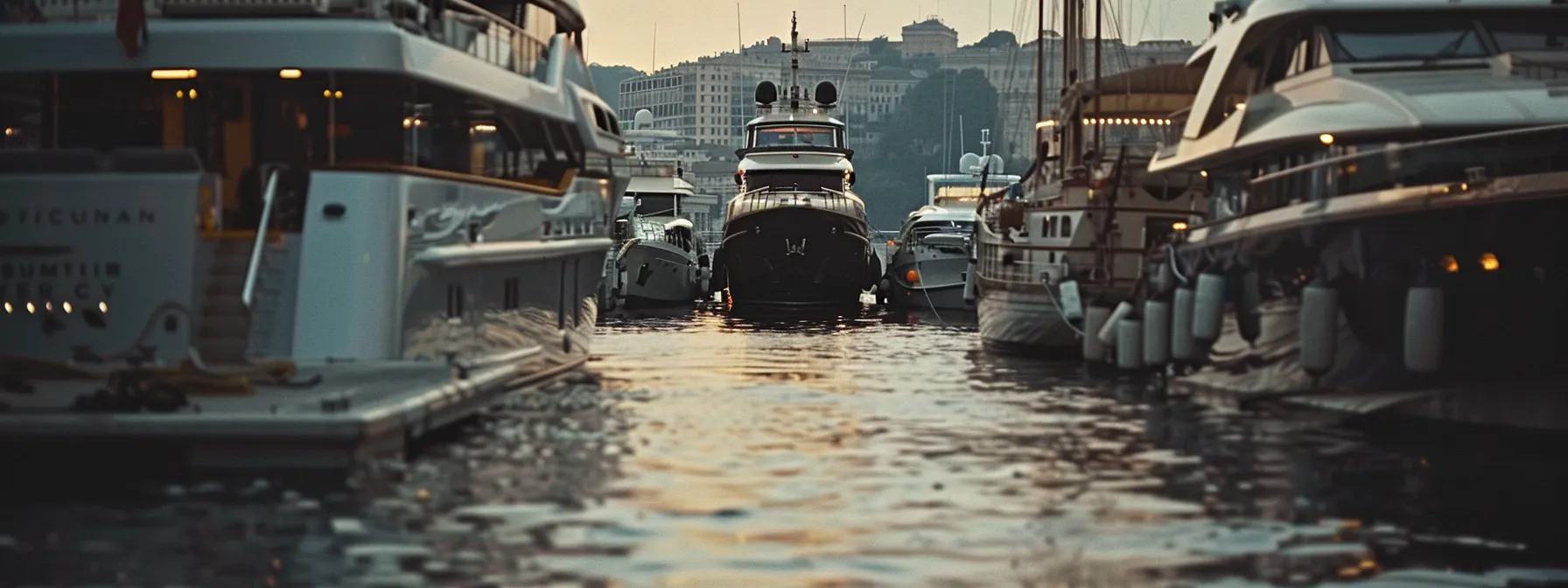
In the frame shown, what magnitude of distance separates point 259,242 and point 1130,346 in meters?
12.0

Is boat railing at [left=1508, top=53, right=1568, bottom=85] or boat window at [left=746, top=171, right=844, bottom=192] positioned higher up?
boat railing at [left=1508, top=53, right=1568, bottom=85]

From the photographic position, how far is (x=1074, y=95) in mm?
33031

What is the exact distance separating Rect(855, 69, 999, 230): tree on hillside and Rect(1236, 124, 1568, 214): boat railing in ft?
488

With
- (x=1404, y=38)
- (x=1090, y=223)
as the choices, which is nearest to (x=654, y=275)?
(x=1090, y=223)

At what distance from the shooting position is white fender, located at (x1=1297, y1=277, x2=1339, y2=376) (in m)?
18.7

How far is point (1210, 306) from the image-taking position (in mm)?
21875

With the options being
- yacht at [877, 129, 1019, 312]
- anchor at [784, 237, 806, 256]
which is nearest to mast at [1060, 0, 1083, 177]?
yacht at [877, 129, 1019, 312]

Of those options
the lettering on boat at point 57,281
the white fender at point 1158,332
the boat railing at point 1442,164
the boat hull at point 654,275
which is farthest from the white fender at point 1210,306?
the boat hull at point 654,275

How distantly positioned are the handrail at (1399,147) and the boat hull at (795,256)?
30.0 metres

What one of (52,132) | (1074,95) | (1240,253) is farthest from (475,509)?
(1074,95)

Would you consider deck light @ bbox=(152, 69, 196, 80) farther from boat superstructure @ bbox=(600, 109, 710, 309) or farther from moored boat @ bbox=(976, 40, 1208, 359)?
boat superstructure @ bbox=(600, 109, 710, 309)

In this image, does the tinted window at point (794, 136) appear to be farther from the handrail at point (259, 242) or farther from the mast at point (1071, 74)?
the handrail at point (259, 242)

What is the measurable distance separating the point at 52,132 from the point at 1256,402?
470 inches

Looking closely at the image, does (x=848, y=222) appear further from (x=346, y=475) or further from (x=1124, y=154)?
(x=346, y=475)
